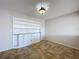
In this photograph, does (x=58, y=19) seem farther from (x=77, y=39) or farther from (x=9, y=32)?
(x=9, y=32)

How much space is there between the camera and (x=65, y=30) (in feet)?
15.3

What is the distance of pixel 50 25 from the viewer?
17.8 feet

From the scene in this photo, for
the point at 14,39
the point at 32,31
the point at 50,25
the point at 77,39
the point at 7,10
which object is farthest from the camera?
the point at 50,25

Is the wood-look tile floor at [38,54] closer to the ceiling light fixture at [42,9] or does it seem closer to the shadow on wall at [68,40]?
the shadow on wall at [68,40]

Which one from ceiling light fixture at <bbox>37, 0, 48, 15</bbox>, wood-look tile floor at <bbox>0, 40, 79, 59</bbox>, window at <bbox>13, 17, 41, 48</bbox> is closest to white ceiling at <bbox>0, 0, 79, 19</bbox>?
ceiling light fixture at <bbox>37, 0, 48, 15</bbox>

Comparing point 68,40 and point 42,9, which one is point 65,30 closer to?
point 68,40


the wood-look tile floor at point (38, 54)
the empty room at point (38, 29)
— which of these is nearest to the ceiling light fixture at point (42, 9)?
the empty room at point (38, 29)

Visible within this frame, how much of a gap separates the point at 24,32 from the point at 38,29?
3.75 ft

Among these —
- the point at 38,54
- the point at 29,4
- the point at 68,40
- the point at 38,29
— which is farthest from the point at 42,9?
the point at 68,40

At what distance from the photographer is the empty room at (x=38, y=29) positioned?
294 cm

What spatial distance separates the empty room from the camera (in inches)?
116

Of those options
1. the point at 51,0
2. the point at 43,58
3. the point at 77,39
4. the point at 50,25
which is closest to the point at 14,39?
the point at 43,58

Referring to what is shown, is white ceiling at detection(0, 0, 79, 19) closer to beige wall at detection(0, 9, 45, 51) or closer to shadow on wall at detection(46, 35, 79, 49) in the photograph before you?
beige wall at detection(0, 9, 45, 51)

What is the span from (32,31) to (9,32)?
4.62 feet
